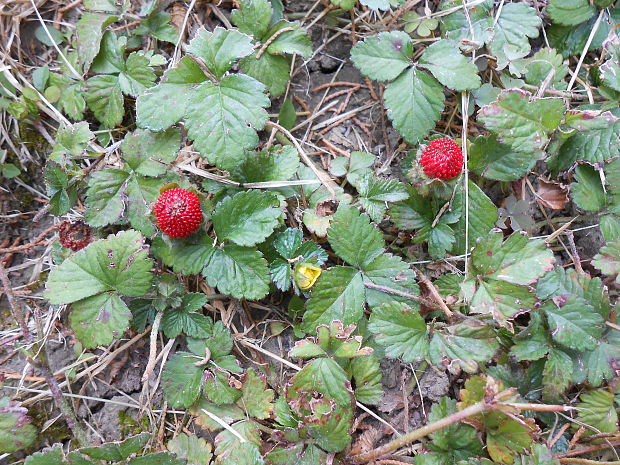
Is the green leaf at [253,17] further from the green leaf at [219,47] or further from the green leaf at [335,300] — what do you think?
the green leaf at [335,300]

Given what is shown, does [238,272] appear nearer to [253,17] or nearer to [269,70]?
[269,70]

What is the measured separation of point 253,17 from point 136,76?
568 mm

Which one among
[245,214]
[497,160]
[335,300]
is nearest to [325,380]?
[335,300]

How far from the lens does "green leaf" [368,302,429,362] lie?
1.86m

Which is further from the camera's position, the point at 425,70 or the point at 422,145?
the point at 425,70

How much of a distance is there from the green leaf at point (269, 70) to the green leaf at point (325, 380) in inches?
45.3

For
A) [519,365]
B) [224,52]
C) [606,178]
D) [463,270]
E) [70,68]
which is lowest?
[519,365]

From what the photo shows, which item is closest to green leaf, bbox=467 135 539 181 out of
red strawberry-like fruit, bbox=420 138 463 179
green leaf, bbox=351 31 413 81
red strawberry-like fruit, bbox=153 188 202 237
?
red strawberry-like fruit, bbox=420 138 463 179

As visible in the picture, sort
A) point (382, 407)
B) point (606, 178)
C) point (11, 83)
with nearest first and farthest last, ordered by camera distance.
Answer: point (382, 407) → point (606, 178) → point (11, 83)

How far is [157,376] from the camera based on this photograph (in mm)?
2045

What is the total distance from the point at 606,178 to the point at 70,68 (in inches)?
92.8

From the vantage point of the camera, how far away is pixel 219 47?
2043mm

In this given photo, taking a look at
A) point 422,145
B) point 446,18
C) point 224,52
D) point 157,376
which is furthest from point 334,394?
point 446,18

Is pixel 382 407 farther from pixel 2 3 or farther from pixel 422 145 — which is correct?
pixel 2 3
